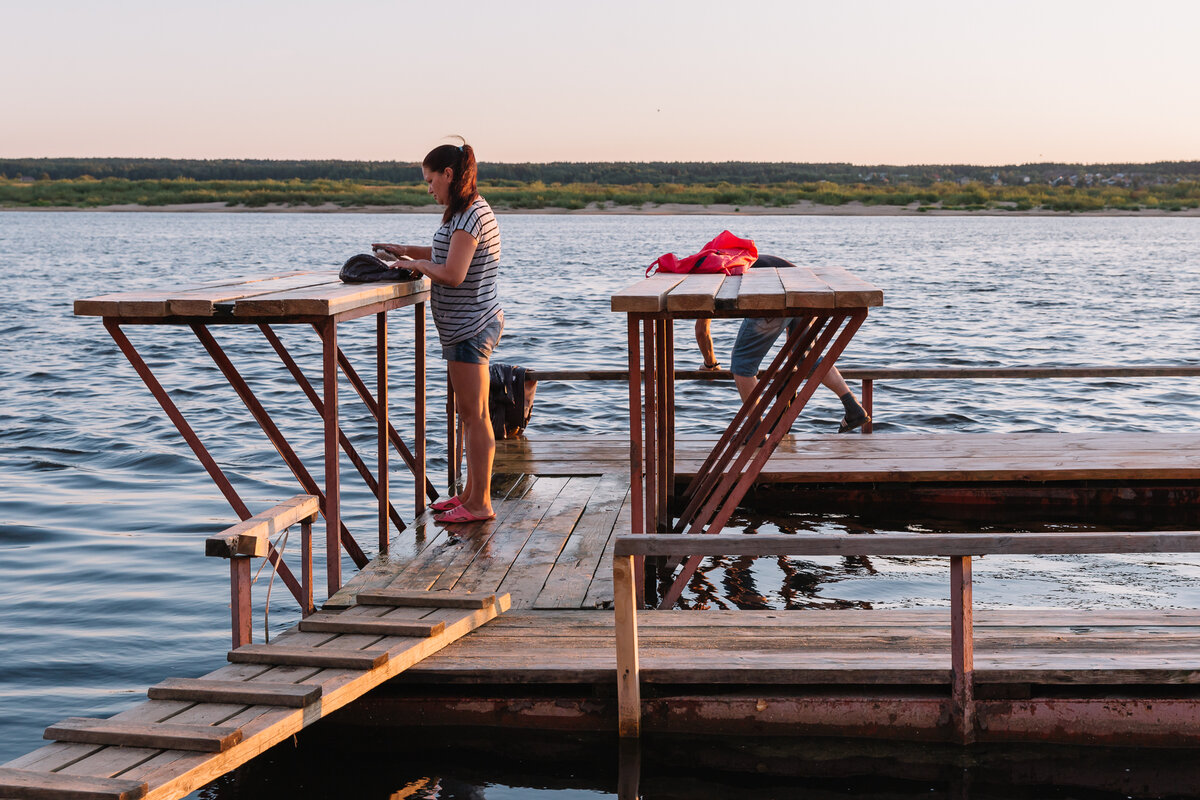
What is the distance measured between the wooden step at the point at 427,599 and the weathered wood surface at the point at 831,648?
0.13 meters

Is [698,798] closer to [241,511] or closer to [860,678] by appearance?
[860,678]

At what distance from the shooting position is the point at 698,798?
15.9 feet

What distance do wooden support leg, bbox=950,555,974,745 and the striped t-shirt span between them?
287cm

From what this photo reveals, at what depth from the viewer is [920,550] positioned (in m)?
4.51

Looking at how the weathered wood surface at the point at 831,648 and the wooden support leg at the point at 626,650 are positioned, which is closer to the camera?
the wooden support leg at the point at 626,650

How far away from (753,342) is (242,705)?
530 cm

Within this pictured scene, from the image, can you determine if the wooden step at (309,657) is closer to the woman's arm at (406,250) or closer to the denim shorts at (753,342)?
the woman's arm at (406,250)

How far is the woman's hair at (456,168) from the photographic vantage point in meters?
6.26

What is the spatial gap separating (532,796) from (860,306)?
2.55 metres

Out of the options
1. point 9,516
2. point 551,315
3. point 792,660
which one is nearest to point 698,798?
point 792,660

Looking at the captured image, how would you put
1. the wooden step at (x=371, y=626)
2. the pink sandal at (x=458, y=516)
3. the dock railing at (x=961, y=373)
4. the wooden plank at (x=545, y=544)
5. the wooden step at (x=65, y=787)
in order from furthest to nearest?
the dock railing at (x=961, y=373)
the pink sandal at (x=458, y=516)
the wooden plank at (x=545, y=544)
the wooden step at (x=371, y=626)
the wooden step at (x=65, y=787)

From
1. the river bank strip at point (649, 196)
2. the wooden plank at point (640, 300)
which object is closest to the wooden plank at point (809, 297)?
the wooden plank at point (640, 300)

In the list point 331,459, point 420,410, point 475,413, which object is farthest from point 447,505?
point 331,459

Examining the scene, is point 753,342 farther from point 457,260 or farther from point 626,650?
point 626,650
